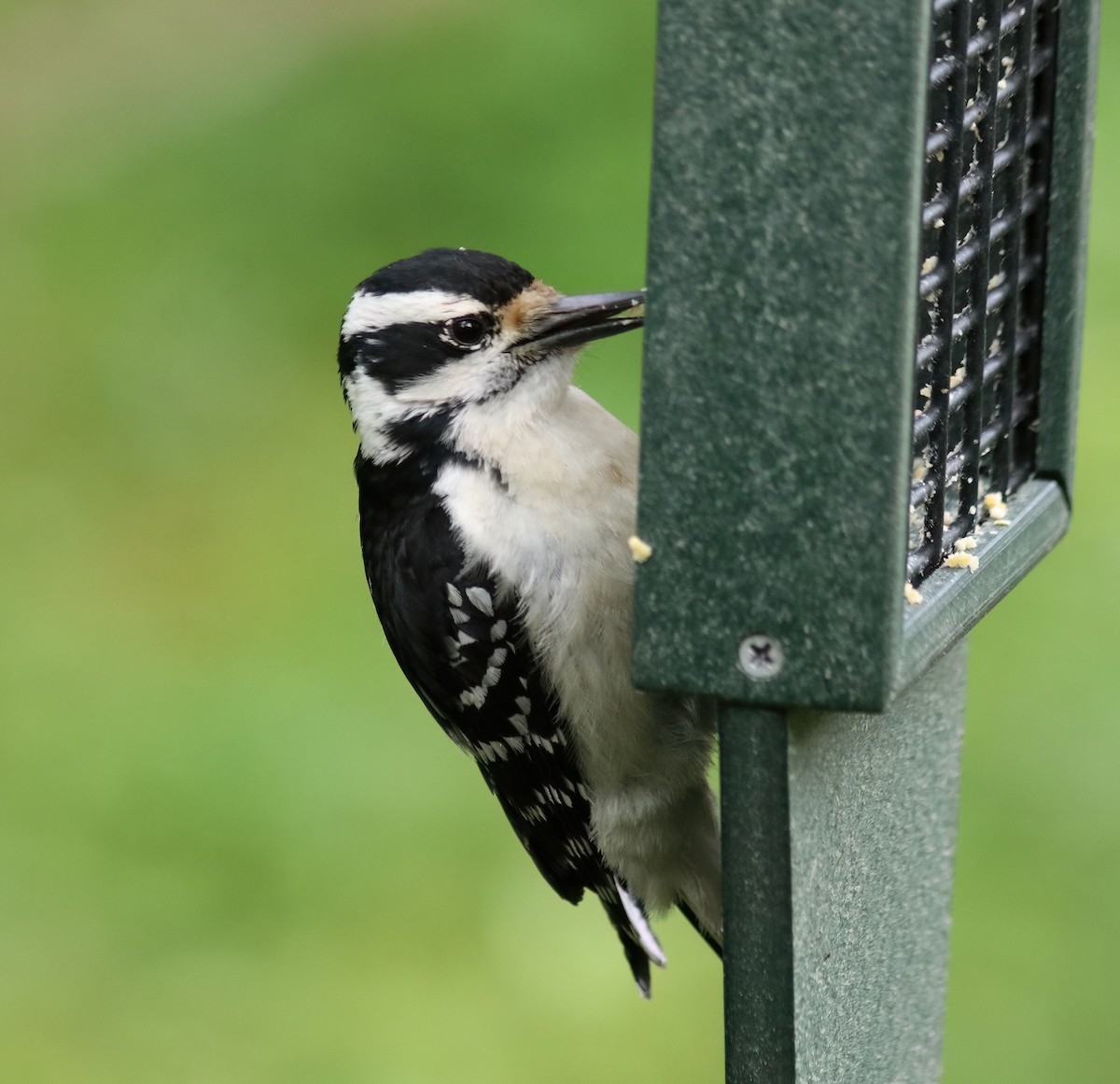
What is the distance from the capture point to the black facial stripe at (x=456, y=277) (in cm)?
325

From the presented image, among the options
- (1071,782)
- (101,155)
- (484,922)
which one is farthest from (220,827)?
(101,155)

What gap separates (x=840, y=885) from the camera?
8.98 feet

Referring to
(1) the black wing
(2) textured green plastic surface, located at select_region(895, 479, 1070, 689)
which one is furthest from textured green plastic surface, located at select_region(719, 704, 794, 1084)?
(1) the black wing

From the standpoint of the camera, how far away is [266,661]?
5.66 meters

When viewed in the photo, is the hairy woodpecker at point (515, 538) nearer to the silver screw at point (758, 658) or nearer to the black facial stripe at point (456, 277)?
the black facial stripe at point (456, 277)

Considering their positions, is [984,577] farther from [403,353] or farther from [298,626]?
[298,626]

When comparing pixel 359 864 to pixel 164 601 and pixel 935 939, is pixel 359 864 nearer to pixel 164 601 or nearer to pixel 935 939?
pixel 164 601

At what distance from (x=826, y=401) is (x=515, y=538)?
99 centimetres

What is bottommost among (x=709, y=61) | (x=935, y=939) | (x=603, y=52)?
(x=935, y=939)

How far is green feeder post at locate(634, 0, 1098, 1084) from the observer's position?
219 cm

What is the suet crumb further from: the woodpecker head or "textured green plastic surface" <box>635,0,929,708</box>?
the woodpecker head

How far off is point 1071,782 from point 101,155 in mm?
4424

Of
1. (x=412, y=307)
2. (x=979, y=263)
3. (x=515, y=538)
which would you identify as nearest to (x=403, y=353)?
(x=412, y=307)

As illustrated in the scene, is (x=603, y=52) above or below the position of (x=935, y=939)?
above
